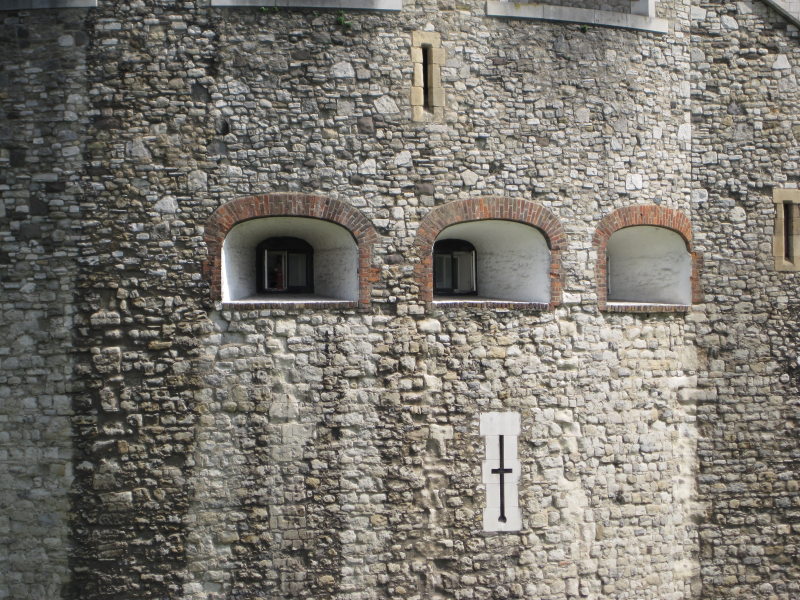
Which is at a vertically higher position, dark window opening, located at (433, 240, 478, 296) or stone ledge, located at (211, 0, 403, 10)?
stone ledge, located at (211, 0, 403, 10)

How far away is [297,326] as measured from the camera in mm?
8320

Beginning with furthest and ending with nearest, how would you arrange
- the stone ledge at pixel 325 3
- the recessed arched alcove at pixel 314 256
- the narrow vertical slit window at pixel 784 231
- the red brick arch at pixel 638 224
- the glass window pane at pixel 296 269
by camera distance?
the narrow vertical slit window at pixel 784 231 < the glass window pane at pixel 296 269 < the red brick arch at pixel 638 224 < the recessed arched alcove at pixel 314 256 < the stone ledge at pixel 325 3

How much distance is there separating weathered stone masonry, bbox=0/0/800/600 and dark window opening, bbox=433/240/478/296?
0.89 metres

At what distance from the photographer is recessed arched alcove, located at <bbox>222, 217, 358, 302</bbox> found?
27.9 feet

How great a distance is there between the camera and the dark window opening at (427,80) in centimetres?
862

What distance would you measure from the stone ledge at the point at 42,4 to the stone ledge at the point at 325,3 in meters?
1.26

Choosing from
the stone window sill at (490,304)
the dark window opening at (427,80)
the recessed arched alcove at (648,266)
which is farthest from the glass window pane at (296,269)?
the recessed arched alcove at (648,266)

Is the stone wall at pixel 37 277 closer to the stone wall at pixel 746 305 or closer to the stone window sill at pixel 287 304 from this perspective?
the stone window sill at pixel 287 304

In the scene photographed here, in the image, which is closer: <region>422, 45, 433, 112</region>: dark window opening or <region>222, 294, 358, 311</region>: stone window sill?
<region>222, 294, 358, 311</region>: stone window sill

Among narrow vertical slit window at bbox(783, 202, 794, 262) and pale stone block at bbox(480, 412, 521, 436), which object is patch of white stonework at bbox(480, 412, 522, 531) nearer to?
pale stone block at bbox(480, 412, 521, 436)

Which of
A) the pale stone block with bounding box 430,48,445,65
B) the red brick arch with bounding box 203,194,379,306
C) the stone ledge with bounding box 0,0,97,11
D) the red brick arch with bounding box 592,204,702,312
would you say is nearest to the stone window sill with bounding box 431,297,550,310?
the red brick arch with bounding box 592,204,702,312

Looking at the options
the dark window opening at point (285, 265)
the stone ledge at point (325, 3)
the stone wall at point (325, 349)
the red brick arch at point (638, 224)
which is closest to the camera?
the stone wall at point (325, 349)

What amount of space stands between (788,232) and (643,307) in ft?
7.41

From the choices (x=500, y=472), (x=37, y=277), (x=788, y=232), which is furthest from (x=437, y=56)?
(x=788, y=232)
